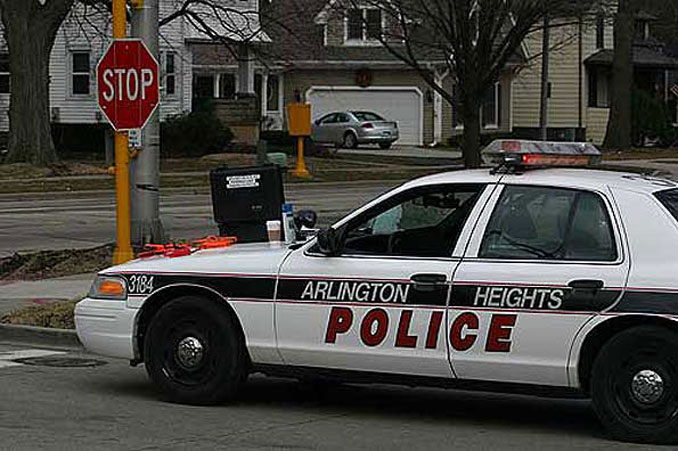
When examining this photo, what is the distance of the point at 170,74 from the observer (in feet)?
165

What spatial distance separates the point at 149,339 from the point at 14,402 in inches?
40.3

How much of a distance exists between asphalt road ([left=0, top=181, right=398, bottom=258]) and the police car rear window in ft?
40.4

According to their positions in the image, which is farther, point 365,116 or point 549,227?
point 365,116

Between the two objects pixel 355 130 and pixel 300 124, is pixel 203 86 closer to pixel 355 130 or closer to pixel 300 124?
pixel 355 130

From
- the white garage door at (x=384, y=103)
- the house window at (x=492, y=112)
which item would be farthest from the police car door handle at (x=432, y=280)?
the house window at (x=492, y=112)

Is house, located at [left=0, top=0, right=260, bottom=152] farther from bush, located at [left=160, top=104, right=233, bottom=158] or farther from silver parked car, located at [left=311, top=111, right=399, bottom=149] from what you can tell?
silver parked car, located at [left=311, top=111, right=399, bottom=149]

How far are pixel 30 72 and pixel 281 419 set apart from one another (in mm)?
29425

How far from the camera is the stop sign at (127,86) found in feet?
43.2

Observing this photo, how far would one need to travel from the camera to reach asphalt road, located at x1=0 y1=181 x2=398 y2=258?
71.3 ft

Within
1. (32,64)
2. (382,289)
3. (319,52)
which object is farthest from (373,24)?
(382,289)

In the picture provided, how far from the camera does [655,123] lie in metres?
59.4

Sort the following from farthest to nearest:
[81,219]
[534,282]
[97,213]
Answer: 1. [97,213]
2. [81,219]
3. [534,282]

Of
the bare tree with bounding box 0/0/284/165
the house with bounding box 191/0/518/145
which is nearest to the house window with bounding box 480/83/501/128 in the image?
the house with bounding box 191/0/518/145

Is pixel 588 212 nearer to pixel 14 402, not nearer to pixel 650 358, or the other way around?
pixel 650 358
